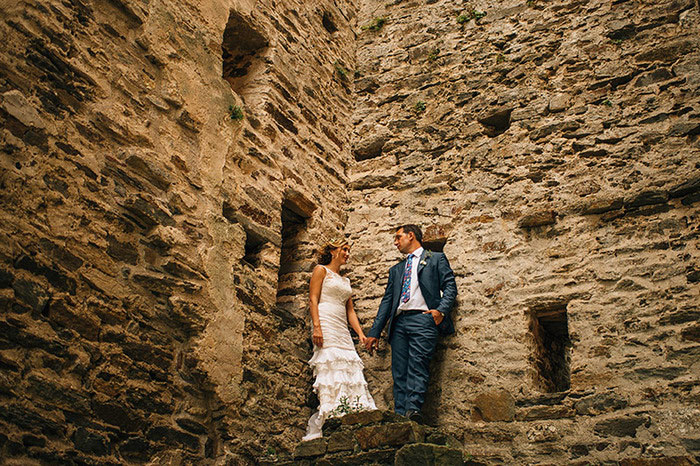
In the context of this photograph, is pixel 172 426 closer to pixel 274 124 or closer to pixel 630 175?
pixel 274 124

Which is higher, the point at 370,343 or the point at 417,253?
the point at 417,253

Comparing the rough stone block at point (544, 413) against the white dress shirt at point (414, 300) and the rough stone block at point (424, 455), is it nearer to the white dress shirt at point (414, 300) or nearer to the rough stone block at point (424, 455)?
the rough stone block at point (424, 455)

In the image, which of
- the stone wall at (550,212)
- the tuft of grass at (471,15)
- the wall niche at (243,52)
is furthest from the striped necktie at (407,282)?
the tuft of grass at (471,15)

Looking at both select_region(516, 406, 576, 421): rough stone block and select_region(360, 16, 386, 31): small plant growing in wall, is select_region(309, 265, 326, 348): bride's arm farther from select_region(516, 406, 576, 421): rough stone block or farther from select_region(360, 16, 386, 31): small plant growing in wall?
select_region(360, 16, 386, 31): small plant growing in wall

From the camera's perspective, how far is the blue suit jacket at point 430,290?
16.3 ft

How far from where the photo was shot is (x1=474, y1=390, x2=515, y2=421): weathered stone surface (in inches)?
A: 179

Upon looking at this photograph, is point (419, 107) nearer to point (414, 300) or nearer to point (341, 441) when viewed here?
point (414, 300)

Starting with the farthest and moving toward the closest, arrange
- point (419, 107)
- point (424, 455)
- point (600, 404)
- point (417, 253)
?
point (419, 107) < point (417, 253) < point (600, 404) < point (424, 455)

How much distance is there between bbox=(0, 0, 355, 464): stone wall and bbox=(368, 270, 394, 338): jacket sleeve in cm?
54

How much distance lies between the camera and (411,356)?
4773 millimetres

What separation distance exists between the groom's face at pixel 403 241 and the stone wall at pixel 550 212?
0.76 ft

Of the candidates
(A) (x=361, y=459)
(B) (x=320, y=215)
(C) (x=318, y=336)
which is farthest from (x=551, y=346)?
(B) (x=320, y=215)

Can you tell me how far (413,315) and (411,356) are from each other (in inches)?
13.3

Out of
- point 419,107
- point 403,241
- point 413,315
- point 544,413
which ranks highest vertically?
point 419,107
